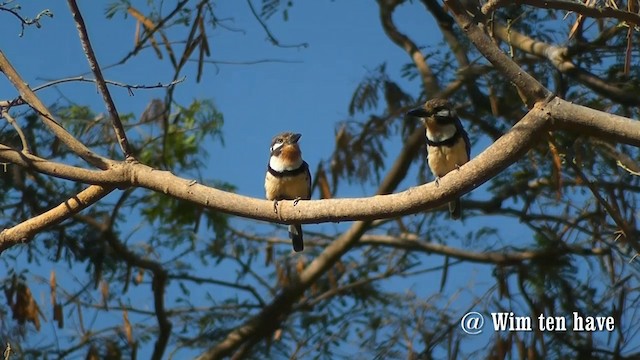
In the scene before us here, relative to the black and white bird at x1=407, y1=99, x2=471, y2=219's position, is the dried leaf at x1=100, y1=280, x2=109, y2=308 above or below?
above

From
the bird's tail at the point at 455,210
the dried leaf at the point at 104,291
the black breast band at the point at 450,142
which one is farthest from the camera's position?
the dried leaf at the point at 104,291

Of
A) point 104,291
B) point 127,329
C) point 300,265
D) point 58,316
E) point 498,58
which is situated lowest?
point 498,58

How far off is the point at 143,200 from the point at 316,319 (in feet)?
4.87

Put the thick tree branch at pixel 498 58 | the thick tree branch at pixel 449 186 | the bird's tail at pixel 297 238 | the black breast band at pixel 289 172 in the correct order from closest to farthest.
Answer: the thick tree branch at pixel 449 186 → the thick tree branch at pixel 498 58 → the black breast band at pixel 289 172 → the bird's tail at pixel 297 238

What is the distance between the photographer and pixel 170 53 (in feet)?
17.5

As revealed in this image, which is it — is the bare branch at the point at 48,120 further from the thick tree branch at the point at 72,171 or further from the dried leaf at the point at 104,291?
the dried leaf at the point at 104,291

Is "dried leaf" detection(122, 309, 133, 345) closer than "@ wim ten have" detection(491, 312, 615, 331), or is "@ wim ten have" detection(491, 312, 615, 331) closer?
"@ wim ten have" detection(491, 312, 615, 331)

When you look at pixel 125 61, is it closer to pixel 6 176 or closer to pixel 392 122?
pixel 6 176

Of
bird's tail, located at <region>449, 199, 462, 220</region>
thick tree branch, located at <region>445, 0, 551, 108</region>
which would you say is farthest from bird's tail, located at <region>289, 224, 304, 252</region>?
thick tree branch, located at <region>445, 0, 551, 108</region>

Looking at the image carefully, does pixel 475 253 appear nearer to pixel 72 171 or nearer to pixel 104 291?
pixel 104 291

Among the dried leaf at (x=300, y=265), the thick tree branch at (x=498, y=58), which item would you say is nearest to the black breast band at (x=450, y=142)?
the thick tree branch at (x=498, y=58)

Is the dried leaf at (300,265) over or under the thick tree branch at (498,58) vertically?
over

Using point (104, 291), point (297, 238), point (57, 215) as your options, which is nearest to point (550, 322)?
point (297, 238)

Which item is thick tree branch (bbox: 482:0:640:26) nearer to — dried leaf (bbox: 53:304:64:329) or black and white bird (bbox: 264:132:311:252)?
black and white bird (bbox: 264:132:311:252)
